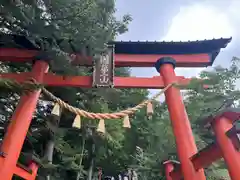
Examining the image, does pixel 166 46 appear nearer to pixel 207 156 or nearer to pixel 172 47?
pixel 172 47

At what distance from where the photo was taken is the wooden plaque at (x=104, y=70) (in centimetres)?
582

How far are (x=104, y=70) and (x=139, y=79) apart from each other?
87cm

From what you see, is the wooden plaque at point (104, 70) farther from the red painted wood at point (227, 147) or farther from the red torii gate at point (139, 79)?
the red painted wood at point (227, 147)

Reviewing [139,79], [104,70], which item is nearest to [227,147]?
[139,79]

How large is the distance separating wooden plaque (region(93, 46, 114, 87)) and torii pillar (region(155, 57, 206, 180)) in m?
1.24

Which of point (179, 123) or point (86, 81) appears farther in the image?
point (86, 81)

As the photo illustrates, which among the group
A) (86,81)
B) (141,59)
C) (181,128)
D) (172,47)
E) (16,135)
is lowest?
(16,135)

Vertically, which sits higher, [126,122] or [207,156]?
[126,122]

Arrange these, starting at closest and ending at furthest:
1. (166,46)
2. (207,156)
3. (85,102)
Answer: (207,156) → (166,46) → (85,102)

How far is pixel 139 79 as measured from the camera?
615cm

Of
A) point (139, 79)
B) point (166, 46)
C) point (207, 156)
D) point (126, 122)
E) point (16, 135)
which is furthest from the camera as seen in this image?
point (166, 46)

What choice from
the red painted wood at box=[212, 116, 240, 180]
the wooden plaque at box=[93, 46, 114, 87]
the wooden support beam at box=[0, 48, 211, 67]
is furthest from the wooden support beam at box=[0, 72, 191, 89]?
the red painted wood at box=[212, 116, 240, 180]

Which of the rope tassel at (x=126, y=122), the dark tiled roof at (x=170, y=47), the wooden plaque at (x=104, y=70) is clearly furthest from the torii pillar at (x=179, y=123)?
the wooden plaque at (x=104, y=70)

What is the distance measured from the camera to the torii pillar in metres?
4.67
